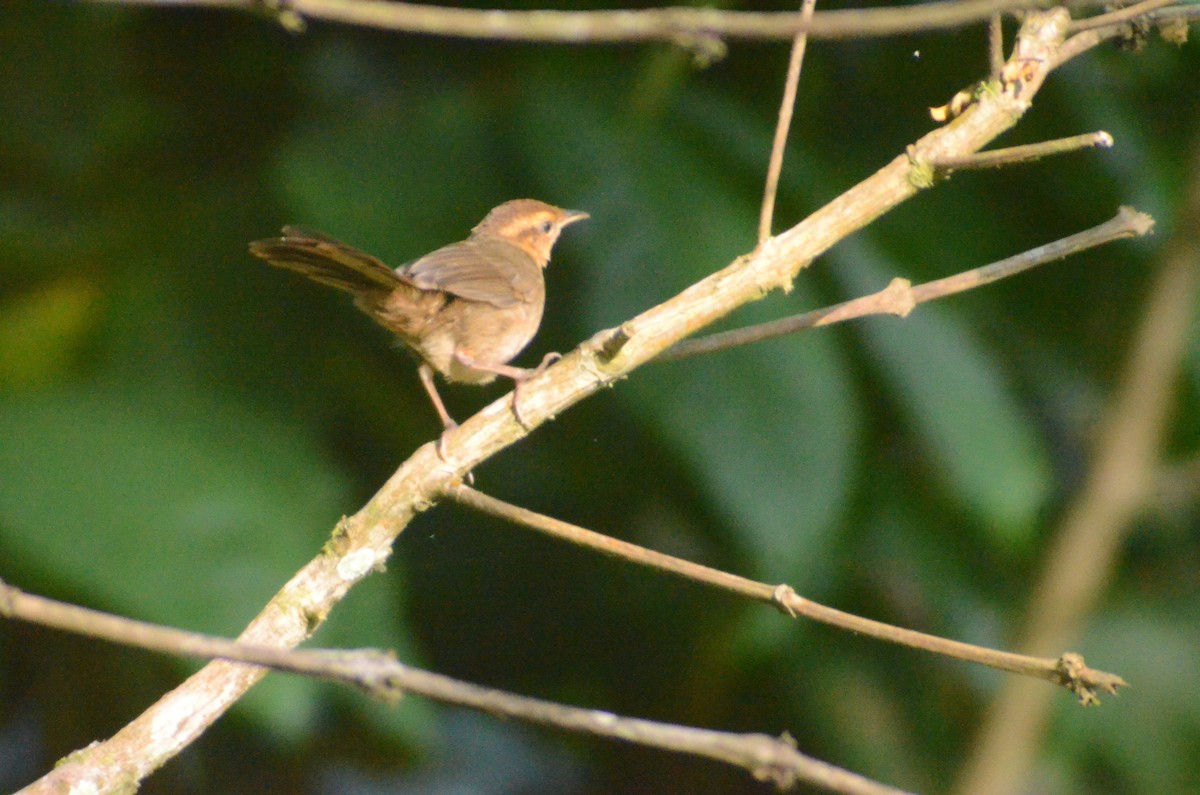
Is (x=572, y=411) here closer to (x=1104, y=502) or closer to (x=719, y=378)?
(x=719, y=378)

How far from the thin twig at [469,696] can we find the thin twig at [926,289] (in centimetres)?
86

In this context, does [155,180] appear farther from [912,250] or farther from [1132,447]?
[1132,447]

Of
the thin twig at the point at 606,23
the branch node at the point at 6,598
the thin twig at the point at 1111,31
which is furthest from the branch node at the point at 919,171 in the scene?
the branch node at the point at 6,598

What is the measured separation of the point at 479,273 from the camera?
338 centimetres

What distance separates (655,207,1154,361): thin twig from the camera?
1883mm

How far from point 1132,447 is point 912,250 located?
0.89 metres

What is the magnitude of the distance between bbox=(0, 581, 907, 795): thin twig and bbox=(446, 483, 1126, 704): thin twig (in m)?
0.51

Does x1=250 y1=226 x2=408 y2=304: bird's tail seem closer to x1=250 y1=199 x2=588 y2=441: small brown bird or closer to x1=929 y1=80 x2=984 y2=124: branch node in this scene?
x1=250 y1=199 x2=588 y2=441: small brown bird

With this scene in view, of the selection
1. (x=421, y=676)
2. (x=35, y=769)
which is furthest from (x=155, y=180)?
(x=421, y=676)

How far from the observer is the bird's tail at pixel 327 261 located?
2.30m

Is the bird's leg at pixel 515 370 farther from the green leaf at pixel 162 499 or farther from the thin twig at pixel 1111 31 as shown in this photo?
the thin twig at pixel 1111 31

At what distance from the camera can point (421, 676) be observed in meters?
1.12

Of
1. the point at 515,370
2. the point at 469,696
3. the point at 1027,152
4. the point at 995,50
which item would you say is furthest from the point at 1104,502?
the point at 469,696

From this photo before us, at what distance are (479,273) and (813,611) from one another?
1.88 metres
